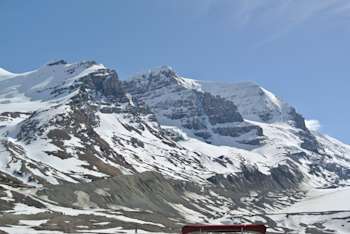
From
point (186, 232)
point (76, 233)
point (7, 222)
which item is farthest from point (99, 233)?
point (186, 232)

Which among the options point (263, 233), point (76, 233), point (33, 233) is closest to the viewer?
point (263, 233)

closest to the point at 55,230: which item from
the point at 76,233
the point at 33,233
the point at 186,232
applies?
the point at 76,233

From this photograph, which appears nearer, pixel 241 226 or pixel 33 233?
pixel 241 226

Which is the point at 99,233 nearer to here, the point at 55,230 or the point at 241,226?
the point at 55,230

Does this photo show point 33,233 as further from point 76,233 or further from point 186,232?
point 186,232

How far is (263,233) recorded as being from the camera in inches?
1399

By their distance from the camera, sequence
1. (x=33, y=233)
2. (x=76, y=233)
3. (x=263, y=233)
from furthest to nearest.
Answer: (x=76, y=233), (x=33, y=233), (x=263, y=233)

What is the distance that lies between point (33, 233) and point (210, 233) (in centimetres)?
14653

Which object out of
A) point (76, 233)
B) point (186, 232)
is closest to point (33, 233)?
point (76, 233)

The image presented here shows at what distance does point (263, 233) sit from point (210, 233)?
107 inches

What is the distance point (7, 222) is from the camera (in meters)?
198

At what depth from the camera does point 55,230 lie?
195875 millimetres

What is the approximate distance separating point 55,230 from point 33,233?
2089 cm

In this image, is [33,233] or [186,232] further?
[33,233]
